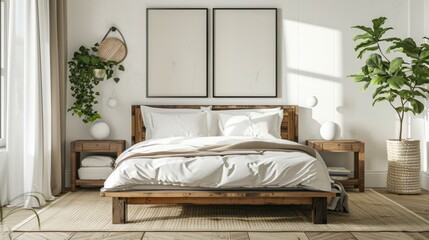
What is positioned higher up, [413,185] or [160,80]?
[160,80]

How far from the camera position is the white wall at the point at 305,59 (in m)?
6.23

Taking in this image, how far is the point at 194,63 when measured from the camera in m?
6.23

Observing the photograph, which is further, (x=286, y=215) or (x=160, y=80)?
(x=160, y=80)

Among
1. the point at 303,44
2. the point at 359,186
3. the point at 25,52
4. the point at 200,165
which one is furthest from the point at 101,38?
the point at 359,186

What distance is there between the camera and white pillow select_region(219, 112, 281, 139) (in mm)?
5730

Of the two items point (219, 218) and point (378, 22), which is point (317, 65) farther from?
point (219, 218)

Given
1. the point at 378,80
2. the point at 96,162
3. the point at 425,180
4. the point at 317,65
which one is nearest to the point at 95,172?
the point at 96,162

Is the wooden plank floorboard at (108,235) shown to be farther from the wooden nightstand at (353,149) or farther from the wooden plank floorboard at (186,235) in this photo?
the wooden nightstand at (353,149)

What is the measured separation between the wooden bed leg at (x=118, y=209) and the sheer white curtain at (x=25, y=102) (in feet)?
3.65

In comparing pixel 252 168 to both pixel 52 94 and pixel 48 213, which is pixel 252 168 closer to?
pixel 48 213

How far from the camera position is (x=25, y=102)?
4852mm

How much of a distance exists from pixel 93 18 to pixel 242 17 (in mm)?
1798

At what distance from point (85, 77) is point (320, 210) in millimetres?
3252

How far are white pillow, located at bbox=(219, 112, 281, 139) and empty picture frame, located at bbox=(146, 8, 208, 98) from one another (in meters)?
0.54
